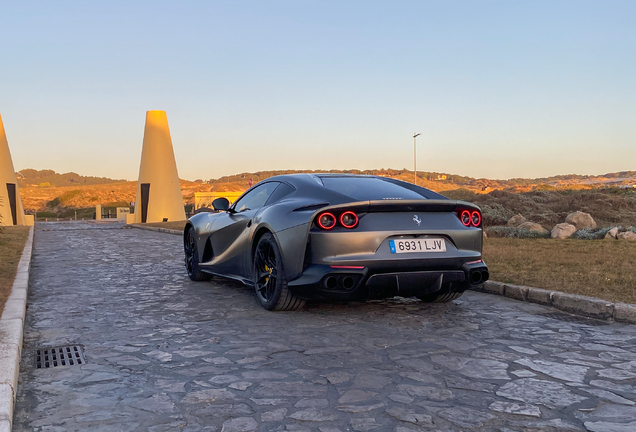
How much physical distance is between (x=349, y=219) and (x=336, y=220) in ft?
0.37

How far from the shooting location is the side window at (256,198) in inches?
257

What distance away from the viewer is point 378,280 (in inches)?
198

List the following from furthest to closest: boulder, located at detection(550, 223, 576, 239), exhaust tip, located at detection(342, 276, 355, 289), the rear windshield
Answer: boulder, located at detection(550, 223, 576, 239), the rear windshield, exhaust tip, located at detection(342, 276, 355, 289)

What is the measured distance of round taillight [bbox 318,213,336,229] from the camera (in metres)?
5.15

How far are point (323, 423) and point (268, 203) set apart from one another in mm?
3598

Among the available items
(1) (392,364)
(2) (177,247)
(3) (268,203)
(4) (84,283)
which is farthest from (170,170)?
(1) (392,364)

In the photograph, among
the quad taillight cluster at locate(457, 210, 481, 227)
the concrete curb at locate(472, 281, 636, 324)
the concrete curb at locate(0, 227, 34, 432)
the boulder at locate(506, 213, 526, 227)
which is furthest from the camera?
the boulder at locate(506, 213, 526, 227)

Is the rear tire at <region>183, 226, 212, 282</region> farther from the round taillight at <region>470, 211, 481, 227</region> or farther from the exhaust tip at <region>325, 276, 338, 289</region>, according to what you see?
the round taillight at <region>470, 211, 481, 227</region>

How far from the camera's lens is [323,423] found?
292 centimetres

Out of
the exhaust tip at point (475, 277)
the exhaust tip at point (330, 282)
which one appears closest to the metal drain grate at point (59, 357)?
the exhaust tip at point (330, 282)

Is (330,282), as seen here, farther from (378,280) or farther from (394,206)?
(394,206)

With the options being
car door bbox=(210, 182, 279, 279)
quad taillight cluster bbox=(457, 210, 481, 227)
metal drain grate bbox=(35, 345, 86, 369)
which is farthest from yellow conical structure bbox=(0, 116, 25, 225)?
quad taillight cluster bbox=(457, 210, 481, 227)

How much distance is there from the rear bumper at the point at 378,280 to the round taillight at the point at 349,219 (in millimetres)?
359

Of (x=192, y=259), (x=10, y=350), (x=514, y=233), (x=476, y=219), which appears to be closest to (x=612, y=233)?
(x=514, y=233)
